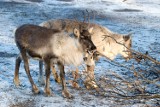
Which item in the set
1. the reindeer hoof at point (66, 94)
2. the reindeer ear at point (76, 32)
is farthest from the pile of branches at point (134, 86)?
the reindeer ear at point (76, 32)

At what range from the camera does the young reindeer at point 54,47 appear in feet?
23.2

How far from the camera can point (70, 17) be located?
17.4 metres

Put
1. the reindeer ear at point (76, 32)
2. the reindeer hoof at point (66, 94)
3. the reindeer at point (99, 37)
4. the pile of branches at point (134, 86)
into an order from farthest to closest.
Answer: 1. the reindeer at point (99, 37)
2. the reindeer hoof at point (66, 94)
3. the reindeer ear at point (76, 32)
4. the pile of branches at point (134, 86)

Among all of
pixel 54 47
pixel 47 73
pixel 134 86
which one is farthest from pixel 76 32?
pixel 134 86

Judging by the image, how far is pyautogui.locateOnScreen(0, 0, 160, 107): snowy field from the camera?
7074 mm

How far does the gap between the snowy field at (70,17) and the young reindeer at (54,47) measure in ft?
1.34

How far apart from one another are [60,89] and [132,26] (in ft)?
29.7

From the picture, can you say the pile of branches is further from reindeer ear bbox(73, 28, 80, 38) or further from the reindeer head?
reindeer ear bbox(73, 28, 80, 38)

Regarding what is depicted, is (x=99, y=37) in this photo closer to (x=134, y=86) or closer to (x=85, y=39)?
(x=85, y=39)

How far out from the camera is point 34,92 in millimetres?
7359

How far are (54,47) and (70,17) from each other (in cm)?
1046

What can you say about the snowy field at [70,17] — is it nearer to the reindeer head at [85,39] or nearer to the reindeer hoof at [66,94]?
the reindeer hoof at [66,94]

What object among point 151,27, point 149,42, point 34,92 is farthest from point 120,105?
point 151,27

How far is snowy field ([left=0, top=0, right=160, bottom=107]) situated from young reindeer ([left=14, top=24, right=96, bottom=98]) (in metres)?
0.41
